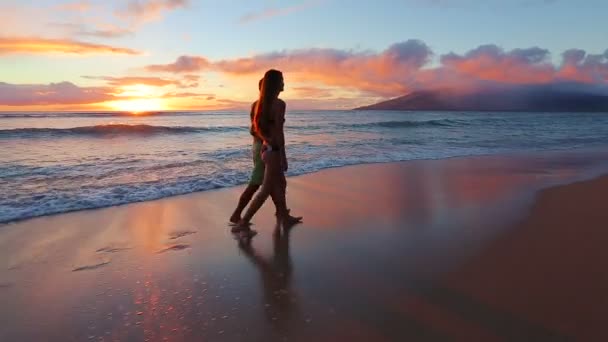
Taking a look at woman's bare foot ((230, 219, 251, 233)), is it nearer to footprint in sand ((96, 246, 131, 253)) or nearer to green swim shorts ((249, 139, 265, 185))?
green swim shorts ((249, 139, 265, 185))

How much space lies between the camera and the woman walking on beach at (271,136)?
4.86 meters

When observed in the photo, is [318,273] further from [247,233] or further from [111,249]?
[111,249]

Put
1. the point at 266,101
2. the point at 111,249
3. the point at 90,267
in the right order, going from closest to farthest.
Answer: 1. the point at 90,267
2. the point at 111,249
3. the point at 266,101

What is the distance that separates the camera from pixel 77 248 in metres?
4.55

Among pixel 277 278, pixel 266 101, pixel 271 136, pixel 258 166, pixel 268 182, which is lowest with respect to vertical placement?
pixel 277 278

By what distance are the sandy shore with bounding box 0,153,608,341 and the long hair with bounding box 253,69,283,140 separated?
1252 mm

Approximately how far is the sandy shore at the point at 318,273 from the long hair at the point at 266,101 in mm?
1252

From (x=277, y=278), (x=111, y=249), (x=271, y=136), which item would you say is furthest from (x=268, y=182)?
(x=111, y=249)

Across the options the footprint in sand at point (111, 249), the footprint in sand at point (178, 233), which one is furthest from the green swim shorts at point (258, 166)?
the footprint in sand at point (111, 249)

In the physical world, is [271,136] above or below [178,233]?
above

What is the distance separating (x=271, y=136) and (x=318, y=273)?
190 cm

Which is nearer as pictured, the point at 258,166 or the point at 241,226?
the point at 241,226

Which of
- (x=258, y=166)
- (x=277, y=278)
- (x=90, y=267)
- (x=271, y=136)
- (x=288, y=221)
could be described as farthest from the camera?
(x=288, y=221)

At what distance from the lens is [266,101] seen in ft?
16.0
